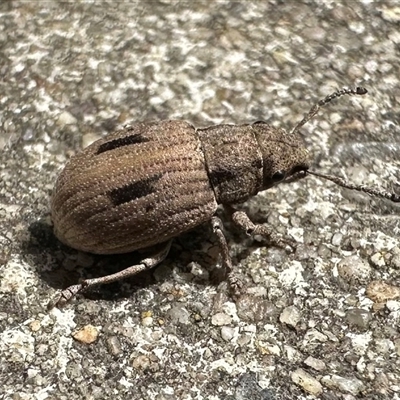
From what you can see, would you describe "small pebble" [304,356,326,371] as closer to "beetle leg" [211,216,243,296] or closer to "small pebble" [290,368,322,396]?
"small pebble" [290,368,322,396]

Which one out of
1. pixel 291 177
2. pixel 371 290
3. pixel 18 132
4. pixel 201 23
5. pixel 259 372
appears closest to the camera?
pixel 259 372

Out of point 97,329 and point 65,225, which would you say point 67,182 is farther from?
point 97,329

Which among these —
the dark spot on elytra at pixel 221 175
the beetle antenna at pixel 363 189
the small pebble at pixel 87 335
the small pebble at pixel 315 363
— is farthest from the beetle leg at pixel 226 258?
the small pebble at pixel 87 335

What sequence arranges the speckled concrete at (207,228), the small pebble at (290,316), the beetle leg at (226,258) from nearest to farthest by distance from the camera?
the speckled concrete at (207,228), the small pebble at (290,316), the beetle leg at (226,258)

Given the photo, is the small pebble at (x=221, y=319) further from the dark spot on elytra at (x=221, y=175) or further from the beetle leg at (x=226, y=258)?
Answer: the dark spot on elytra at (x=221, y=175)

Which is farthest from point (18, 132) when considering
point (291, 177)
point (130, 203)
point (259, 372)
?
point (259, 372)

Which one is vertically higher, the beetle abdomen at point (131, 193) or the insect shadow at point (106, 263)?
the beetle abdomen at point (131, 193)

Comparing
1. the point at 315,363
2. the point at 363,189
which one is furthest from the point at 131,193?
the point at 363,189
